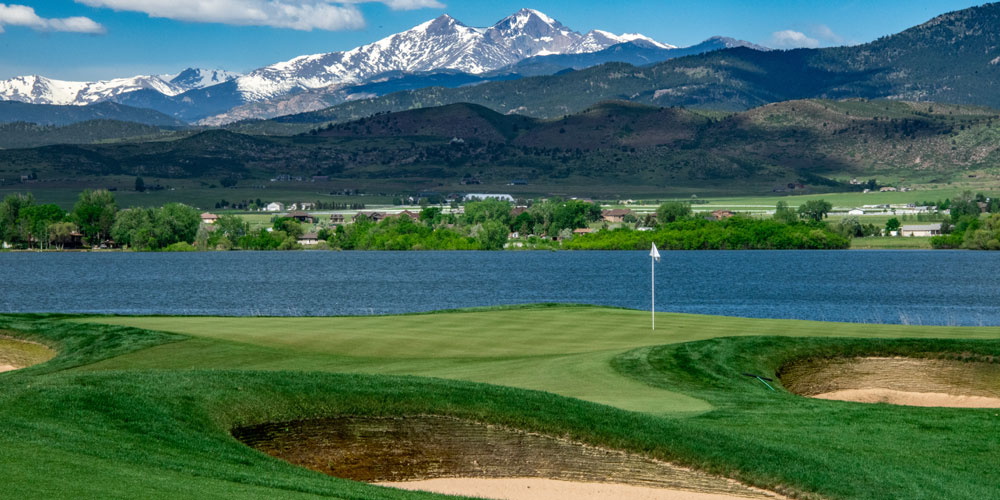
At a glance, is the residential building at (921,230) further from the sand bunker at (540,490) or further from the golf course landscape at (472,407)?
the sand bunker at (540,490)

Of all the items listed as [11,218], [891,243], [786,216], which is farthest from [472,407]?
[11,218]

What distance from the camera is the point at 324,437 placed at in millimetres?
15391

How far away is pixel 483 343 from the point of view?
2800 centimetres

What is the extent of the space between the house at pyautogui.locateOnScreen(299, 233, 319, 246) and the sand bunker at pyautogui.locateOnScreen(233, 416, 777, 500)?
155 meters

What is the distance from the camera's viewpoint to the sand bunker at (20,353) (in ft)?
90.0

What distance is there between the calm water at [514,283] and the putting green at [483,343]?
33.7 meters

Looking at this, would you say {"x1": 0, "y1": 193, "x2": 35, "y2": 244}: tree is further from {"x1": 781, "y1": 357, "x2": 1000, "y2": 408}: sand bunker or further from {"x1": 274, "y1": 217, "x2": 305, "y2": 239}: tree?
{"x1": 781, "y1": 357, "x2": 1000, "y2": 408}: sand bunker

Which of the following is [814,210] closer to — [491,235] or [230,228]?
[491,235]

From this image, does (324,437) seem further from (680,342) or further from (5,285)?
(5,285)

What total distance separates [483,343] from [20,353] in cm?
1191

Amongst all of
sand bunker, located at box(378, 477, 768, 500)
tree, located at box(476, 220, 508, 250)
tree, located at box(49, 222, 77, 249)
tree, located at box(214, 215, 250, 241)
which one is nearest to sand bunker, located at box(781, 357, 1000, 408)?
sand bunker, located at box(378, 477, 768, 500)

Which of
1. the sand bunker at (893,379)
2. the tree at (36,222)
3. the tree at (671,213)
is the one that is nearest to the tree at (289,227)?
the tree at (36,222)

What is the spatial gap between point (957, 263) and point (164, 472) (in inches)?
5183

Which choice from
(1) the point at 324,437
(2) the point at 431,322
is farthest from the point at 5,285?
(1) the point at 324,437
